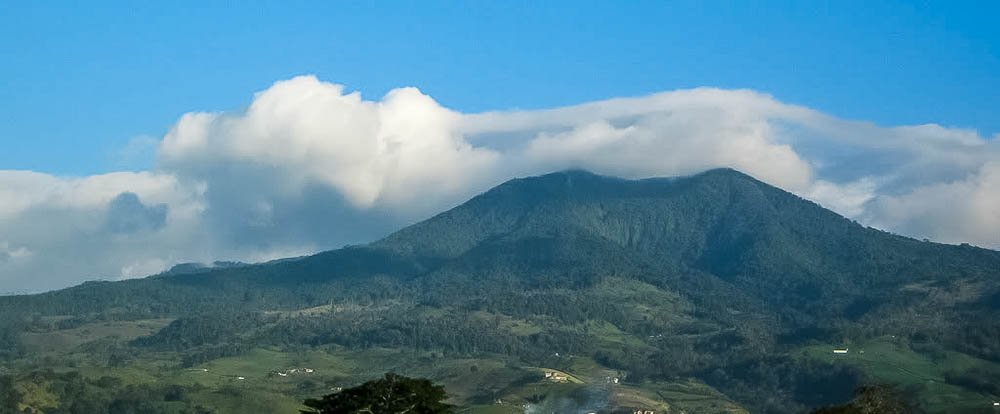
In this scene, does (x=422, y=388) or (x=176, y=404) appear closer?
(x=422, y=388)

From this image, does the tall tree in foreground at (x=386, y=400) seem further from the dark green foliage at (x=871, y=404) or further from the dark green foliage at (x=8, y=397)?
the dark green foliage at (x=8, y=397)

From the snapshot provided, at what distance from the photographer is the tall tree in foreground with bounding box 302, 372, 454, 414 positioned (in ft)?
217

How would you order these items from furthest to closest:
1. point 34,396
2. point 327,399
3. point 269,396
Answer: point 269,396 < point 34,396 < point 327,399

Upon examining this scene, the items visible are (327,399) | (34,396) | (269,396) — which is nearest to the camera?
(327,399)

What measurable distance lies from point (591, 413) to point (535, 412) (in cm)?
853

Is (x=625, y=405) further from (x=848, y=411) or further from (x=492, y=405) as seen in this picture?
(x=848, y=411)

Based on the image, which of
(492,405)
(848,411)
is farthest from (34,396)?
(848,411)

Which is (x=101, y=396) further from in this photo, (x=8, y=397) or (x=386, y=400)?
(x=386, y=400)

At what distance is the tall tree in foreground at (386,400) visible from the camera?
66.2m

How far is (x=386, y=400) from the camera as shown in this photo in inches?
2618

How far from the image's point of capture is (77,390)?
190 metres

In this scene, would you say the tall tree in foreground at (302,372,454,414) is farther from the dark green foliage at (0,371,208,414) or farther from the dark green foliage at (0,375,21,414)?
the dark green foliage at (0,371,208,414)

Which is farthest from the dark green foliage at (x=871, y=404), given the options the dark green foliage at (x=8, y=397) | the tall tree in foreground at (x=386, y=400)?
the dark green foliage at (x=8, y=397)

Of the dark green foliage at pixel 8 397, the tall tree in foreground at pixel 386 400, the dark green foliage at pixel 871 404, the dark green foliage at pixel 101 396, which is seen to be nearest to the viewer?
the tall tree in foreground at pixel 386 400
